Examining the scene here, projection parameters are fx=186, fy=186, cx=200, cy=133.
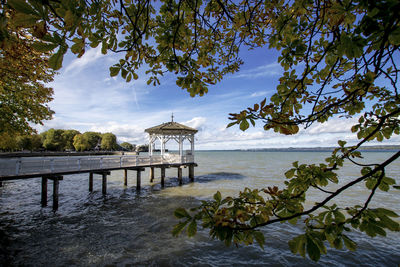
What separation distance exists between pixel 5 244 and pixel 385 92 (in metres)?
11.3

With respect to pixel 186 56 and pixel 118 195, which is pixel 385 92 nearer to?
pixel 186 56

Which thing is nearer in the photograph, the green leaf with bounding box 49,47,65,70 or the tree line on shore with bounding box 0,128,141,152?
the green leaf with bounding box 49,47,65,70

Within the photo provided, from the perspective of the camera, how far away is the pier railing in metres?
9.90

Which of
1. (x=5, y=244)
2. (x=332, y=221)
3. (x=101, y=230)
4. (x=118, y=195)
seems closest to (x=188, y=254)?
(x=101, y=230)

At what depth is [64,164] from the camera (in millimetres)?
12289

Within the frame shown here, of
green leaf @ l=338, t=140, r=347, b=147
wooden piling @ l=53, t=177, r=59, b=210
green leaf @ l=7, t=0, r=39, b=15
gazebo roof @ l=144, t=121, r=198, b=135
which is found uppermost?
gazebo roof @ l=144, t=121, r=198, b=135

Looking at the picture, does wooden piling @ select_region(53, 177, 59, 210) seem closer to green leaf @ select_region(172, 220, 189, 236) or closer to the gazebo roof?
the gazebo roof

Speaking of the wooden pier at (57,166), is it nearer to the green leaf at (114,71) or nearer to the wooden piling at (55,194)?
the wooden piling at (55,194)

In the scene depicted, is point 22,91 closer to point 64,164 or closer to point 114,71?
A: point 64,164

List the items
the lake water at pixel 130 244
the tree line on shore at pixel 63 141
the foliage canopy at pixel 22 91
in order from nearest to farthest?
A: the lake water at pixel 130 244, the foliage canopy at pixel 22 91, the tree line on shore at pixel 63 141

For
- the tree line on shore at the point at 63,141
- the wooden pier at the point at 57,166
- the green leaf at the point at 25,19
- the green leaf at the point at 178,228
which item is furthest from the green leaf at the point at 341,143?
the tree line on shore at the point at 63,141

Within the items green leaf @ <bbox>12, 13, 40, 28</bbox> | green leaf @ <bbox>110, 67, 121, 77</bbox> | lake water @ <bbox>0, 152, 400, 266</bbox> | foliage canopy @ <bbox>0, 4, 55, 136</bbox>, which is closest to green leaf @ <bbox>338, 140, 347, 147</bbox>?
green leaf @ <bbox>110, 67, 121, 77</bbox>

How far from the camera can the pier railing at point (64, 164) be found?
390 inches

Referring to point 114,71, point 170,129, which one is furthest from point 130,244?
point 170,129
